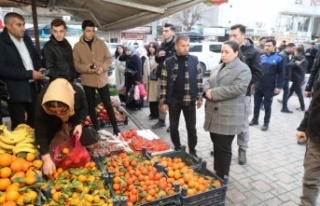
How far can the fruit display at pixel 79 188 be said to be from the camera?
2240 millimetres

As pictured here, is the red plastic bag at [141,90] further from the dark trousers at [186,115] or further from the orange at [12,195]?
the orange at [12,195]

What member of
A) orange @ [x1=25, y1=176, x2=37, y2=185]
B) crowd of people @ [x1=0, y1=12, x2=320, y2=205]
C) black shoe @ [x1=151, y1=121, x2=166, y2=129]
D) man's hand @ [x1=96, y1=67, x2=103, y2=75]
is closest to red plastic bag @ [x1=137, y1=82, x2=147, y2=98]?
crowd of people @ [x1=0, y1=12, x2=320, y2=205]

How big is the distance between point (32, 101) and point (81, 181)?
1.97 metres

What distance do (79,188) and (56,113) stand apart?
0.76 m

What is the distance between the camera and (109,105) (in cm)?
460

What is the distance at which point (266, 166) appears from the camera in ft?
13.4

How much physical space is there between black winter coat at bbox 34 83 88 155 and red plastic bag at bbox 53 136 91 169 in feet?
0.41

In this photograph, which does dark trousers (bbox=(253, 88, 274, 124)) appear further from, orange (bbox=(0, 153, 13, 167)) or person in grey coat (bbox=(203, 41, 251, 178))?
orange (bbox=(0, 153, 13, 167))

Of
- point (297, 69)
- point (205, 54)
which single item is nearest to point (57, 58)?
point (297, 69)

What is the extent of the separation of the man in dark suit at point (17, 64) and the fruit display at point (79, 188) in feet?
5.09

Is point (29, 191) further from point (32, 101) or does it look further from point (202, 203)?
point (32, 101)

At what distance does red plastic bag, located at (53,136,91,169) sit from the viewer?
2637mm

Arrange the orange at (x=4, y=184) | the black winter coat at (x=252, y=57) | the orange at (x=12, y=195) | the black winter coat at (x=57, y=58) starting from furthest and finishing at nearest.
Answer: the black winter coat at (x=57, y=58) → the black winter coat at (x=252, y=57) → the orange at (x=4, y=184) → the orange at (x=12, y=195)

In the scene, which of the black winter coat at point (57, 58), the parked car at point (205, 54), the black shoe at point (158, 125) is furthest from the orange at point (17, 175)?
the parked car at point (205, 54)
